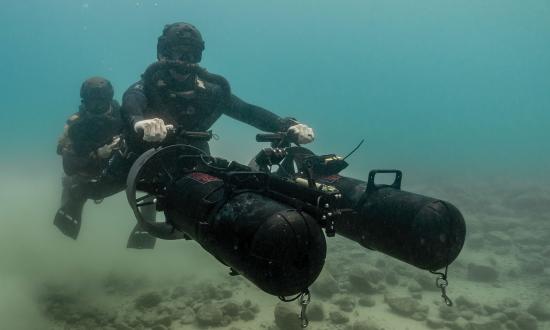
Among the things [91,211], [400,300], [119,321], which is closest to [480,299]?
[400,300]

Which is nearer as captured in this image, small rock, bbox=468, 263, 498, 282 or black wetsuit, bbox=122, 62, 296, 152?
black wetsuit, bbox=122, 62, 296, 152

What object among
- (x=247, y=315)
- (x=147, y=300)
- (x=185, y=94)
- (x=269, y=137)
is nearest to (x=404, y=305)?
(x=247, y=315)

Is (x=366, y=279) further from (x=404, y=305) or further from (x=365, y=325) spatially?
(x=365, y=325)

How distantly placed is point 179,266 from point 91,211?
29.7ft

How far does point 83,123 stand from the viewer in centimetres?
789

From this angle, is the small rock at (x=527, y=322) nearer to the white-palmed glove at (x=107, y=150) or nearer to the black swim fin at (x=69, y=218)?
the white-palmed glove at (x=107, y=150)

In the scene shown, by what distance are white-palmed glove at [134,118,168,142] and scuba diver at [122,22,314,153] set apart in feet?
3.93

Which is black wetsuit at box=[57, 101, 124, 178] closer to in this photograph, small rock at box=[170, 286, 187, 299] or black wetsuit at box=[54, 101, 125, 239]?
black wetsuit at box=[54, 101, 125, 239]

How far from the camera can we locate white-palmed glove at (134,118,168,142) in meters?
4.26

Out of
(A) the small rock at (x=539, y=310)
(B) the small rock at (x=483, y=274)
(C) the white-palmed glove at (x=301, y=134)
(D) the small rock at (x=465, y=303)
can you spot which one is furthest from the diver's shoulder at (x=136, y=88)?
(B) the small rock at (x=483, y=274)

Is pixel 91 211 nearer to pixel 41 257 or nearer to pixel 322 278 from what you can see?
pixel 41 257

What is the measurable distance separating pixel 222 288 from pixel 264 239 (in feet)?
21.7

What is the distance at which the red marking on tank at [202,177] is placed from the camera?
3636 mm

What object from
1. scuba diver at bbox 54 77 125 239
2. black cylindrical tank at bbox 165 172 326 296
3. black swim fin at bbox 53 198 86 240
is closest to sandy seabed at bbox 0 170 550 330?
black swim fin at bbox 53 198 86 240
